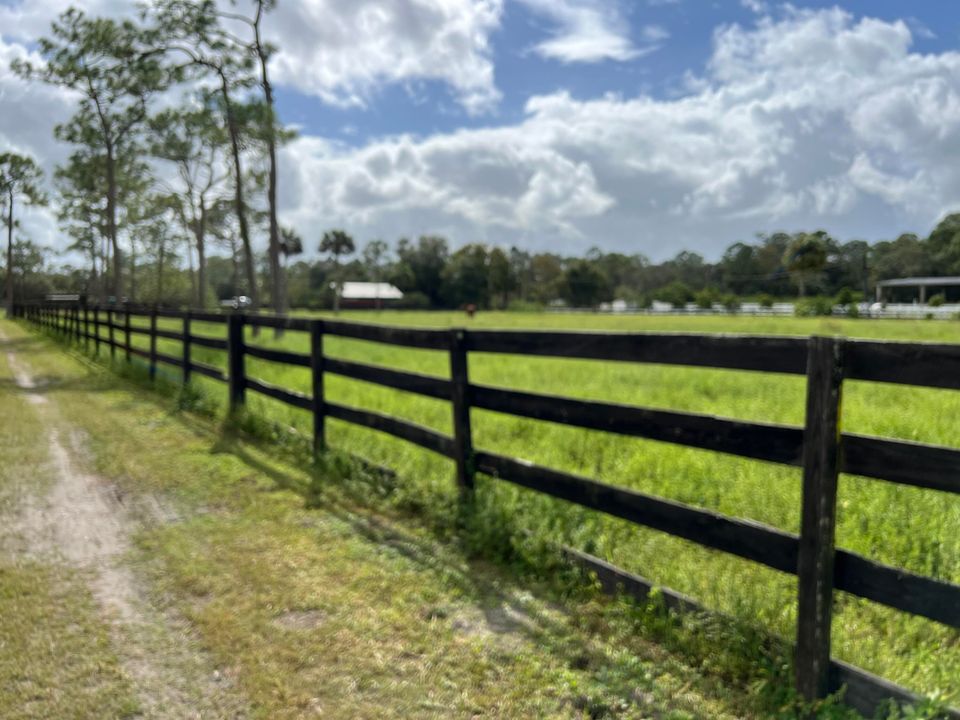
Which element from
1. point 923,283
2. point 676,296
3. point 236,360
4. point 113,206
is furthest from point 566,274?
point 236,360

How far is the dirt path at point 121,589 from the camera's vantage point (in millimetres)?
2773

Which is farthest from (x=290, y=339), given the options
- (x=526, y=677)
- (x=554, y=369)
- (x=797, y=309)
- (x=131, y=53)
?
(x=797, y=309)

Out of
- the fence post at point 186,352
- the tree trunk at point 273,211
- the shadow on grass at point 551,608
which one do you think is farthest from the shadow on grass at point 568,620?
the tree trunk at point 273,211

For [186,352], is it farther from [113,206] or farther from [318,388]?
[113,206]

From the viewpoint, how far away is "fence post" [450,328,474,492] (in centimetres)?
455

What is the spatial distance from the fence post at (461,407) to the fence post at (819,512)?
230cm

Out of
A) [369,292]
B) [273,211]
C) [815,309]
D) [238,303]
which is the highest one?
[273,211]

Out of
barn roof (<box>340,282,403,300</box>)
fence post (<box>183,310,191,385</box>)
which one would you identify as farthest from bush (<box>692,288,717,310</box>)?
fence post (<box>183,310,191,385</box>)

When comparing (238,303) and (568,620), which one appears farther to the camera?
(238,303)

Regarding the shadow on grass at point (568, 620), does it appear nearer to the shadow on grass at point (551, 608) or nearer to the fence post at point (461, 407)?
the shadow on grass at point (551, 608)

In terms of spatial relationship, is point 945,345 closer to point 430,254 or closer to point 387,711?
point 387,711

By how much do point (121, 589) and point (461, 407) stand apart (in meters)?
2.11

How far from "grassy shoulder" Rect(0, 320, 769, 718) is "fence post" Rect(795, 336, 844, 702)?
28cm

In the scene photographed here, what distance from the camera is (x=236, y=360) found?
822 centimetres
